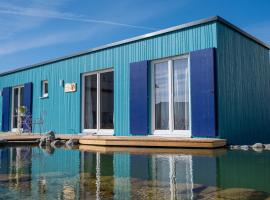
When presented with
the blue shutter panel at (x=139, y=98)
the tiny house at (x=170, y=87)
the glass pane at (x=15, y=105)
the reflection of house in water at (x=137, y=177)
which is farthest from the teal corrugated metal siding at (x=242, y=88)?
the glass pane at (x=15, y=105)

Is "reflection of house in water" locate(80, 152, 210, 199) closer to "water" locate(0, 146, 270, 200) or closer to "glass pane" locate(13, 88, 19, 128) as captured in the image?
"water" locate(0, 146, 270, 200)

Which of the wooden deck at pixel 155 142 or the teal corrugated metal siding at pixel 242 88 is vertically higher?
the teal corrugated metal siding at pixel 242 88

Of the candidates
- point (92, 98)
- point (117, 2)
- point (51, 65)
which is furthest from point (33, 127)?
point (117, 2)

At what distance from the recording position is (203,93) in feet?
24.0

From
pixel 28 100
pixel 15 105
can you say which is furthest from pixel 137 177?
pixel 15 105

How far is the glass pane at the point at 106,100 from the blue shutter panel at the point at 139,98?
994 millimetres

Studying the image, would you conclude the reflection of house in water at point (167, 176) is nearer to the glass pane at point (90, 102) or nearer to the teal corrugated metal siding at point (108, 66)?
the teal corrugated metal siding at point (108, 66)

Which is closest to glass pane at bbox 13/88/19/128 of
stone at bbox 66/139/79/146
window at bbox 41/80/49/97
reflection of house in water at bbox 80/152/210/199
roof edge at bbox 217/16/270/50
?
window at bbox 41/80/49/97

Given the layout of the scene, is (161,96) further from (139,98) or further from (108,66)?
(108,66)

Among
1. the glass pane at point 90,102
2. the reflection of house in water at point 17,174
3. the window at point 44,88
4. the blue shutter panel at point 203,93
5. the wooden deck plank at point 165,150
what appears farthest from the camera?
the window at point 44,88

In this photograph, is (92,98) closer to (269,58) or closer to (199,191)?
(269,58)

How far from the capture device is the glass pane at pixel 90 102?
1034 centimetres

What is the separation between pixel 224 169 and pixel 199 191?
1339 mm

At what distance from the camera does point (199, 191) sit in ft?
9.88
